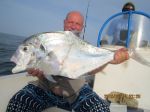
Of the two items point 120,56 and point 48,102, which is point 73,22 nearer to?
point 120,56

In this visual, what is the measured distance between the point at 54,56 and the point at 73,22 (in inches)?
32.1

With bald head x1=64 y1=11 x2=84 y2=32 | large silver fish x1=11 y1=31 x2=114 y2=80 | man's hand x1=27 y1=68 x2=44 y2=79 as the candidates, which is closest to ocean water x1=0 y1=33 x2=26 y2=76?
bald head x1=64 y1=11 x2=84 y2=32

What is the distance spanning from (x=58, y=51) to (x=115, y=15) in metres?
1.95

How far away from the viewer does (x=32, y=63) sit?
8.29 feet

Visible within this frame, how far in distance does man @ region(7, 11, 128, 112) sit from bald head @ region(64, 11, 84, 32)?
269mm

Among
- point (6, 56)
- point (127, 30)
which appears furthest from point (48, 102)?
point (6, 56)

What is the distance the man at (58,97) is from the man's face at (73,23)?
27 cm

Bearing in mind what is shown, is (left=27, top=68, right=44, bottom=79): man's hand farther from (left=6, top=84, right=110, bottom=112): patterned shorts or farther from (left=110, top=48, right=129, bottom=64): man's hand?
(left=110, top=48, right=129, bottom=64): man's hand

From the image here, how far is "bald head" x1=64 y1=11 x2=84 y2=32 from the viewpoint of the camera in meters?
3.14

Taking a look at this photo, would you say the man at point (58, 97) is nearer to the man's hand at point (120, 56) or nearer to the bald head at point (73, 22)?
the man's hand at point (120, 56)

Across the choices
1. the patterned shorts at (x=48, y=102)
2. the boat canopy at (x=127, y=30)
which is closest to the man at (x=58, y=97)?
the patterned shorts at (x=48, y=102)

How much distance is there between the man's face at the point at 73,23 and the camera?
3.14 meters

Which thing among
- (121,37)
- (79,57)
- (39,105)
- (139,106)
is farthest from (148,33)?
(39,105)

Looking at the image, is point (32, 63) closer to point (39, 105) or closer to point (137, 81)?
point (39, 105)
